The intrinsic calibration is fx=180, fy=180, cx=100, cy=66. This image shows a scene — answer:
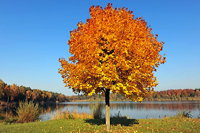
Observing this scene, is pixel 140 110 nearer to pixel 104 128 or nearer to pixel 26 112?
pixel 26 112

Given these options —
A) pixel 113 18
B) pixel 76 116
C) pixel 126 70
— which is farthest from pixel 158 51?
pixel 76 116

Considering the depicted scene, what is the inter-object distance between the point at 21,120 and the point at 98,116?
29.3 ft

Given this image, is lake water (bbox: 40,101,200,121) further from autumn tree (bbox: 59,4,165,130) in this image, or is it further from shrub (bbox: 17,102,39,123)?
autumn tree (bbox: 59,4,165,130)

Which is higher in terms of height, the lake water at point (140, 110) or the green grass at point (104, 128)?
the green grass at point (104, 128)

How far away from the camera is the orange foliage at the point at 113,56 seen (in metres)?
11.0

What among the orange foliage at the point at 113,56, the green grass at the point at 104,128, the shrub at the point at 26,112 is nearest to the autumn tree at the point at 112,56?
the orange foliage at the point at 113,56

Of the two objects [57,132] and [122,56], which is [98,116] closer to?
[57,132]

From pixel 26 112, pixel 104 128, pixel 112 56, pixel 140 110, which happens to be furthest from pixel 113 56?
pixel 140 110

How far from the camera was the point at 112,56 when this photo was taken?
11289 mm

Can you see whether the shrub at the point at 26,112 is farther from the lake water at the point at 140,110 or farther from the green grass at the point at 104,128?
the green grass at the point at 104,128

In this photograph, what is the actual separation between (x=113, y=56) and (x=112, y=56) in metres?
0.24

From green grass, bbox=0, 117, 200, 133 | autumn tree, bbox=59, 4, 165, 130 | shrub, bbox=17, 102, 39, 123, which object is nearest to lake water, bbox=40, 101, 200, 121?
shrub, bbox=17, 102, 39, 123

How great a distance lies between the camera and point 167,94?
164000 mm

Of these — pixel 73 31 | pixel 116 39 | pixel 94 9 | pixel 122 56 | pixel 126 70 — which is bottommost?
pixel 126 70
